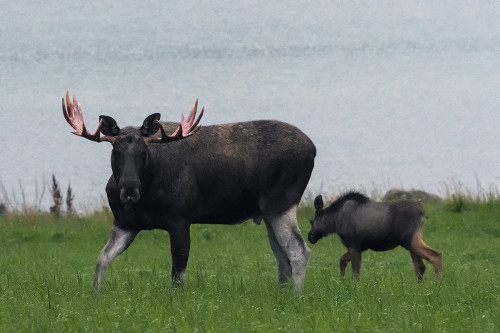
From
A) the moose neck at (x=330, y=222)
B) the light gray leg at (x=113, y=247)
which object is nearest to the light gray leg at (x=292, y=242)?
the light gray leg at (x=113, y=247)

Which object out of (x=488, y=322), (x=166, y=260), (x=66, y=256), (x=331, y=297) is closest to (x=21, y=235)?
(x=66, y=256)

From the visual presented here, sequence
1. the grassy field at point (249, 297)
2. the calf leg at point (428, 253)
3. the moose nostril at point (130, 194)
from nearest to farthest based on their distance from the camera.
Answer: the grassy field at point (249, 297), the moose nostril at point (130, 194), the calf leg at point (428, 253)

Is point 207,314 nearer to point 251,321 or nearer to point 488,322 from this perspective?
point 251,321

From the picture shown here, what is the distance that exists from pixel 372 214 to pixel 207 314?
489 centimetres

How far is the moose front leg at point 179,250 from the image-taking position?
10492 mm

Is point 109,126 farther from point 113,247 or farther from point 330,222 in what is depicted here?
point 330,222

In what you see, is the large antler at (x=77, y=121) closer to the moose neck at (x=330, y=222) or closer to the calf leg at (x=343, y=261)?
the calf leg at (x=343, y=261)

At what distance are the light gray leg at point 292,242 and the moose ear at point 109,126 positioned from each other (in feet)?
6.76

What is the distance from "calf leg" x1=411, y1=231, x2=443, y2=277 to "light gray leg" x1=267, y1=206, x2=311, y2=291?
2314 millimetres

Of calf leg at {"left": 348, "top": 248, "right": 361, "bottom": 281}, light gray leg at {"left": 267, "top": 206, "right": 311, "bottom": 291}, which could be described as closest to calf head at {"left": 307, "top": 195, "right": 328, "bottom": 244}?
calf leg at {"left": 348, "top": 248, "right": 361, "bottom": 281}

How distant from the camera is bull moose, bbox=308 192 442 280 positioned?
12.6 m

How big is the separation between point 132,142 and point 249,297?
2136 millimetres

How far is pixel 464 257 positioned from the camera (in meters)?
15.9

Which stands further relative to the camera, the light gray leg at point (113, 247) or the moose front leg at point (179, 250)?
the light gray leg at point (113, 247)
